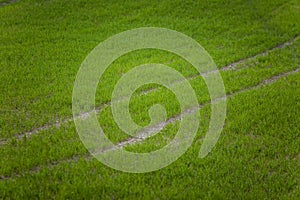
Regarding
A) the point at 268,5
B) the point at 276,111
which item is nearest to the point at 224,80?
the point at 276,111

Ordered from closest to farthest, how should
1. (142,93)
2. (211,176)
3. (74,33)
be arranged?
(211,176), (142,93), (74,33)

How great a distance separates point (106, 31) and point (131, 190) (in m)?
7.22

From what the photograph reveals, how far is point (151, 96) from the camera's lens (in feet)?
32.2

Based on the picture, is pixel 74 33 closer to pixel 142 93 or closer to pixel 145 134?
pixel 142 93

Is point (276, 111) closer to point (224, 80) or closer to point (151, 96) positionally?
point (224, 80)

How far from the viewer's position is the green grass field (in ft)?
23.3

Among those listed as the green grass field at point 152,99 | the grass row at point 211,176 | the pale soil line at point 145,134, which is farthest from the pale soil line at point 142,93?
the grass row at point 211,176

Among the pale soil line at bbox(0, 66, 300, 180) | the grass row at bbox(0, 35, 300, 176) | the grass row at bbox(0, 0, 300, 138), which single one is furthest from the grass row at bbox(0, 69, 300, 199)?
the grass row at bbox(0, 0, 300, 138)

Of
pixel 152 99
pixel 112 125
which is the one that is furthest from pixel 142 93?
pixel 112 125

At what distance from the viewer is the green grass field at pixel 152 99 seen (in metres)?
7.11

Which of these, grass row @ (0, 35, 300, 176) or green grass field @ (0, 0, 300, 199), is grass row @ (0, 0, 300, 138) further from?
grass row @ (0, 35, 300, 176)

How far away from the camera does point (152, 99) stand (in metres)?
9.69

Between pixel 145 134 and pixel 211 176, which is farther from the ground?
pixel 211 176

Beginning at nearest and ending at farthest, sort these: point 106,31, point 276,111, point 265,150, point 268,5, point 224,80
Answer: point 265,150
point 276,111
point 224,80
point 106,31
point 268,5
